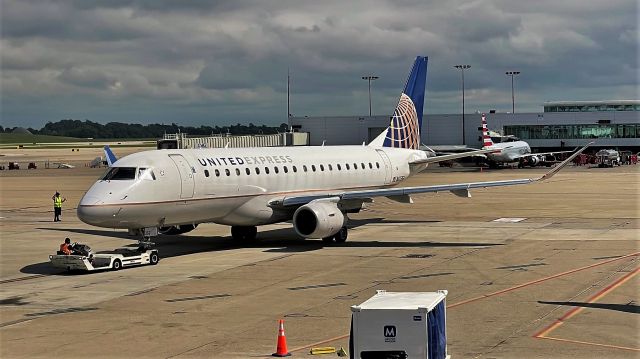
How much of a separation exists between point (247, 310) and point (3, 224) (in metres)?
31.9

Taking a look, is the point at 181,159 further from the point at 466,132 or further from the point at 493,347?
the point at 466,132

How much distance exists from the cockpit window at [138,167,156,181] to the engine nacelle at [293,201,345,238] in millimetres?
6839

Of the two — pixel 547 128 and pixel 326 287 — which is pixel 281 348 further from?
pixel 547 128

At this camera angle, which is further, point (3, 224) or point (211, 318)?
point (3, 224)

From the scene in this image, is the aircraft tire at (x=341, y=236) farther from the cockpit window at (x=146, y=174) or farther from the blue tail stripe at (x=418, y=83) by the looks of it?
the blue tail stripe at (x=418, y=83)

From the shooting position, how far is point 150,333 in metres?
23.0

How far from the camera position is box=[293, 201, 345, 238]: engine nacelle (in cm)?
3888

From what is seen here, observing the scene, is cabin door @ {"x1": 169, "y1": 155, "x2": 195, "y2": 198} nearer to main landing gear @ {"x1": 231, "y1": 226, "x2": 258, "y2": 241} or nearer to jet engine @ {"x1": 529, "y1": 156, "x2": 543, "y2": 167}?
main landing gear @ {"x1": 231, "y1": 226, "x2": 258, "y2": 241}

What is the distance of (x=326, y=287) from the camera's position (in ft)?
96.5

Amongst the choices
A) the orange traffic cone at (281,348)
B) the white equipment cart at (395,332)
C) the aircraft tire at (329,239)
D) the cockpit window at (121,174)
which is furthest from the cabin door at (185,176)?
the white equipment cart at (395,332)

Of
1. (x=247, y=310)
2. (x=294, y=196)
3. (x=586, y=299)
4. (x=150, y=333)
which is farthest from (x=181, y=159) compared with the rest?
(x=586, y=299)

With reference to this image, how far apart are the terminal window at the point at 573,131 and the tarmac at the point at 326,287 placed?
3922 inches

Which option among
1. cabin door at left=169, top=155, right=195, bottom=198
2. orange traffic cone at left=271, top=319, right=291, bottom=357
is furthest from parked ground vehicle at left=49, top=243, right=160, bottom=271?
orange traffic cone at left=271, top=319, right=291, bottom=357

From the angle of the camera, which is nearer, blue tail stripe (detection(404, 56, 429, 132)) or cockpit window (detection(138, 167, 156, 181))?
cockpit window (detection(138, 167, 156, 181))
